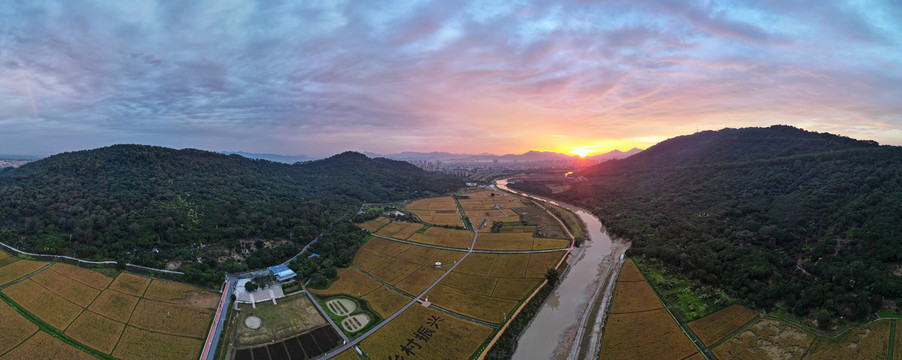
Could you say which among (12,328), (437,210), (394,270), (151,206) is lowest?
(394,270)

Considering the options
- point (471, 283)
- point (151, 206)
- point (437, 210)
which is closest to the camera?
point (471, 283)

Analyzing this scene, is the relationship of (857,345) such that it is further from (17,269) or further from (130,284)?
(17,269)

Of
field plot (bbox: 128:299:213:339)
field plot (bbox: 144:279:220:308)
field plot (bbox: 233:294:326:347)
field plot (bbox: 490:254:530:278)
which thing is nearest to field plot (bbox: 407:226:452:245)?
field plot (bbox: 490:254:530:278)

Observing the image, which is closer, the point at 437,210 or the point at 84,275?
the point at 84,275

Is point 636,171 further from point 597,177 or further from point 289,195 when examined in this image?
point 289,195

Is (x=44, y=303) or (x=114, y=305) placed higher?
(x=44, y=303)

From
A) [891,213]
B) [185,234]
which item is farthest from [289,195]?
[891,213]

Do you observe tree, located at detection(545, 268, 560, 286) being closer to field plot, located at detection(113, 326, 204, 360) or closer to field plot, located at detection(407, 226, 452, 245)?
field plot, located at detection(407, 226, 452, 245)

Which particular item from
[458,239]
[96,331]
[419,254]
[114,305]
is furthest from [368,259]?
[96,331]
